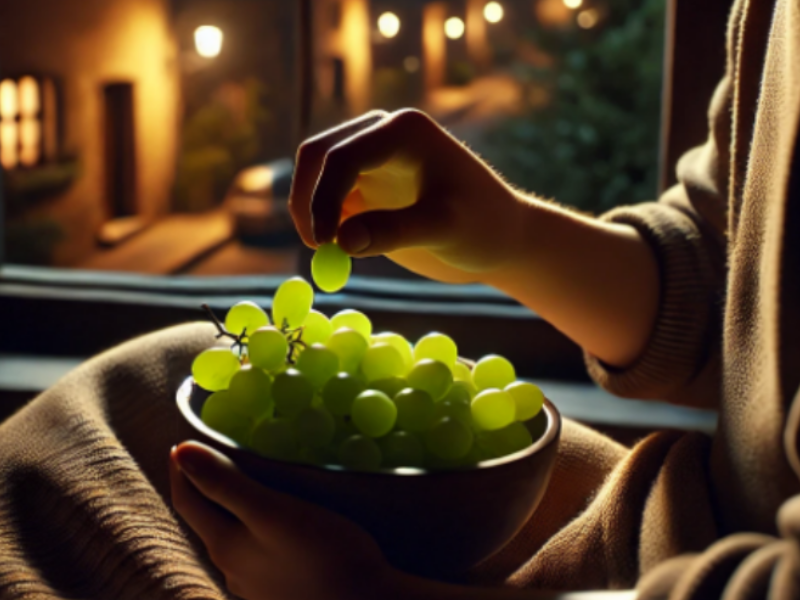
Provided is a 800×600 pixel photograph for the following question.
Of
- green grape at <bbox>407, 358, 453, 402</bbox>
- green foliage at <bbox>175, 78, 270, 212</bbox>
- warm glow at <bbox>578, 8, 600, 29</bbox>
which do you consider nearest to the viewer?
green grape at <bbox>407, 358, 453, 402</bbox>

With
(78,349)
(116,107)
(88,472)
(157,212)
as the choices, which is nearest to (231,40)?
(116,107)

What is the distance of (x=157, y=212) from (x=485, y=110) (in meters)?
1.63

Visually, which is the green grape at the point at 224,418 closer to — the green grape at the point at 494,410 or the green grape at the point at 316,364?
the green grape at the point at 316,364

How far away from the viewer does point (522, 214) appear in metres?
0.79

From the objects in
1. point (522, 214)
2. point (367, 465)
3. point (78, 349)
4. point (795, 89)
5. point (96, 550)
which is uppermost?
point (795, 89)

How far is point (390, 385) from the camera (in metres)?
0.63

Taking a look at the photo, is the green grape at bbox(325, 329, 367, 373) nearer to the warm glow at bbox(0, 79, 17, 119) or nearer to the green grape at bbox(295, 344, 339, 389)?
the green grape at bbox(295, 344, 339, 389)

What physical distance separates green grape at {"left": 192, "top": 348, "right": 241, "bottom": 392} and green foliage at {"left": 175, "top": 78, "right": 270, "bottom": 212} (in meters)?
4.01

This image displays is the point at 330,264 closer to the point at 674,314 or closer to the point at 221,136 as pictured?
the point at 674,314

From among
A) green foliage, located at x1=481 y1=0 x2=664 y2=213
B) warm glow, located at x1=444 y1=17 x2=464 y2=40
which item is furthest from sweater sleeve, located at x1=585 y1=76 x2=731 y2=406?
warm glow, located at x1=444 y1=17 x2=464 y2=40

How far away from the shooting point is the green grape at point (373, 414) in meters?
0.57

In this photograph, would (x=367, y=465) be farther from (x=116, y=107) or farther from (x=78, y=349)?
(x=116, y=107)

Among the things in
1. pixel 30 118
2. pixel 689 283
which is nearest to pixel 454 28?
pixel 30 118

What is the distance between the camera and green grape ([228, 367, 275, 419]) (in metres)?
0.58
